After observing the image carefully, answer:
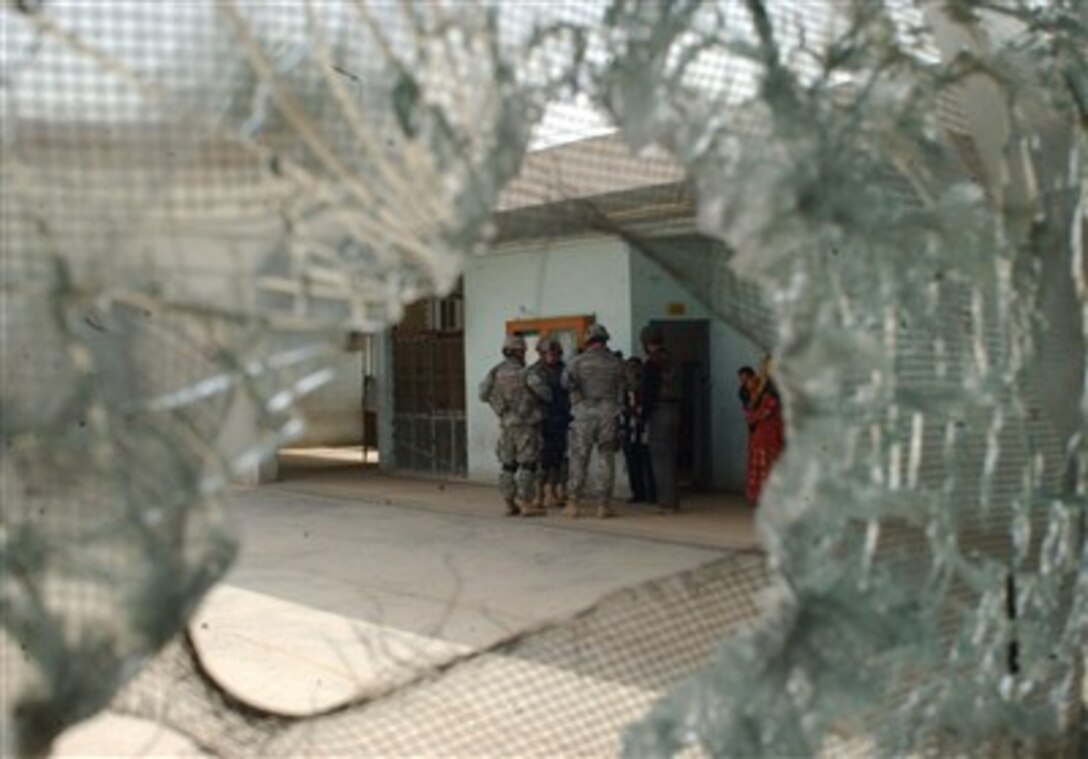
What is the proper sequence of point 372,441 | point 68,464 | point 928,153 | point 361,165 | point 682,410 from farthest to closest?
1. point 372,441
2. point 682,410
3. point 928,153
4. point 361,165
5. point 68,464

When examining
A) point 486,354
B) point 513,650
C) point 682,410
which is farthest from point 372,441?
point 513,650

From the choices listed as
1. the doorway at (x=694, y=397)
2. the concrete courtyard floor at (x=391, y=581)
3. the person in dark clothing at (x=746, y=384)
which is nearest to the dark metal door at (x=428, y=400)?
the concrete courtyard floor at (x=391, y=581)

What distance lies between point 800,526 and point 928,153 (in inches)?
37.6

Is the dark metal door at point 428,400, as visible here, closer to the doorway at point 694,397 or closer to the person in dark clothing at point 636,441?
the doorway at point 694,397

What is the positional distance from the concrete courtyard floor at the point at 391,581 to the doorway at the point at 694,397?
0.38 meters

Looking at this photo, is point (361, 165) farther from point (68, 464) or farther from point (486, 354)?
point (486, 354)

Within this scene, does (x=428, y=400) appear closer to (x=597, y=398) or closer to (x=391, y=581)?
(x=597, y=398)

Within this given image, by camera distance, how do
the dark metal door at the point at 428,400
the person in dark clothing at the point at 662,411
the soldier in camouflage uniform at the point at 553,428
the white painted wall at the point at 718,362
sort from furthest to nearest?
the dark metal door at the point at 428,400
the white painted wall at the point at 718,362
the soldier in camouflage uniform at the point at 553,428
the person in dark clothing at the point at 662,411

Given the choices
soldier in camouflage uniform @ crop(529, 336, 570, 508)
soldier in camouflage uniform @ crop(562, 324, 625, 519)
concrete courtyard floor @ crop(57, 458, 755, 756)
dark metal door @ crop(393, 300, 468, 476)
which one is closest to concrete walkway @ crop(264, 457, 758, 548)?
concrete courtyard floor @ crop(57, 458, 755, 756)

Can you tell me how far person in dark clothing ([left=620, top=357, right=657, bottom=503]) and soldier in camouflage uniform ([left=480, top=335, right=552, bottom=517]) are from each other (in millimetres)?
626

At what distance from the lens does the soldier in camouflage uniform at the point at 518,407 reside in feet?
28.4

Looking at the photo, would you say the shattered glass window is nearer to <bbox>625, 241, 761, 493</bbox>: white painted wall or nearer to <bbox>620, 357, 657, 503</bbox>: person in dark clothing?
<bbox>620, 357, 657, 503</bbox>: person in dark clothing

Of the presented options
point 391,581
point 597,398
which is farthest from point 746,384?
point 391,581

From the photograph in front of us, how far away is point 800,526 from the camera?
2193 mm
